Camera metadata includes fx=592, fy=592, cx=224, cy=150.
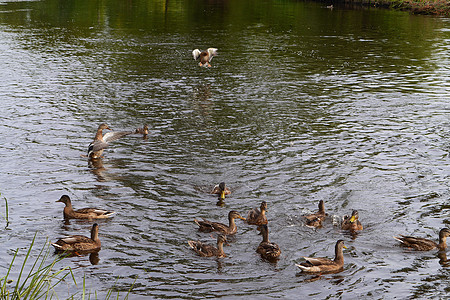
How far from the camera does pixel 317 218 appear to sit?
Result: 14.3 m

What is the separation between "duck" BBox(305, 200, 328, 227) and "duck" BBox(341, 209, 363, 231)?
0.54 meters

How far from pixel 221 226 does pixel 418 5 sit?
194ft

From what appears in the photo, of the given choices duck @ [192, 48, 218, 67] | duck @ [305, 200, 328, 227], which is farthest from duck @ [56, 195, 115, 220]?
duck @ [192, 48, 218, 67]

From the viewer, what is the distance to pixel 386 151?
20297 millimetres

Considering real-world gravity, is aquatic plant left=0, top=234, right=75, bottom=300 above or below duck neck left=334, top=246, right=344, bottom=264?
above

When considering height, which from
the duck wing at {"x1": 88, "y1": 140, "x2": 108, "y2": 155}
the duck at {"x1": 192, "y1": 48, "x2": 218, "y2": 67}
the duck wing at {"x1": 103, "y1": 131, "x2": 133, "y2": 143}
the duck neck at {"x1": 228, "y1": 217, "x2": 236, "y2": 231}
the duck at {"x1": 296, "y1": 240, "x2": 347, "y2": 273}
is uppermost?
the duck at {"x1": 192, "y1": 48, "x2": 218, "y2": 67}

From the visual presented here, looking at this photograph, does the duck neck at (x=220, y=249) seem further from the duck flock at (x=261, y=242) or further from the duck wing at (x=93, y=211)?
the duck wing at (x=93, y=211)

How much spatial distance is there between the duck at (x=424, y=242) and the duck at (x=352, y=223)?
3.26 feet

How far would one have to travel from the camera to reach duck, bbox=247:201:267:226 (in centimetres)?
1433

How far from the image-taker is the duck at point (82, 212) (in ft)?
47.3

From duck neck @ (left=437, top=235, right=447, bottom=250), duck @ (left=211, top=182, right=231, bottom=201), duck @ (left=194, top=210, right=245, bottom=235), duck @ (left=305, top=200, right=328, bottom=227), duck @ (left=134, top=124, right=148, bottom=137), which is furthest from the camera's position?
duck @ (left=134, top=124, right=148, bottom=137)

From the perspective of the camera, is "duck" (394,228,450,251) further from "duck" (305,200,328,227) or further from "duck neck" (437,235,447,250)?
"duck" (305,200,328,227)

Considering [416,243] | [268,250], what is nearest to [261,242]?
[268,250]

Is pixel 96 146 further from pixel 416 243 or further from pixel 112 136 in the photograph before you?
pixel 416 243
